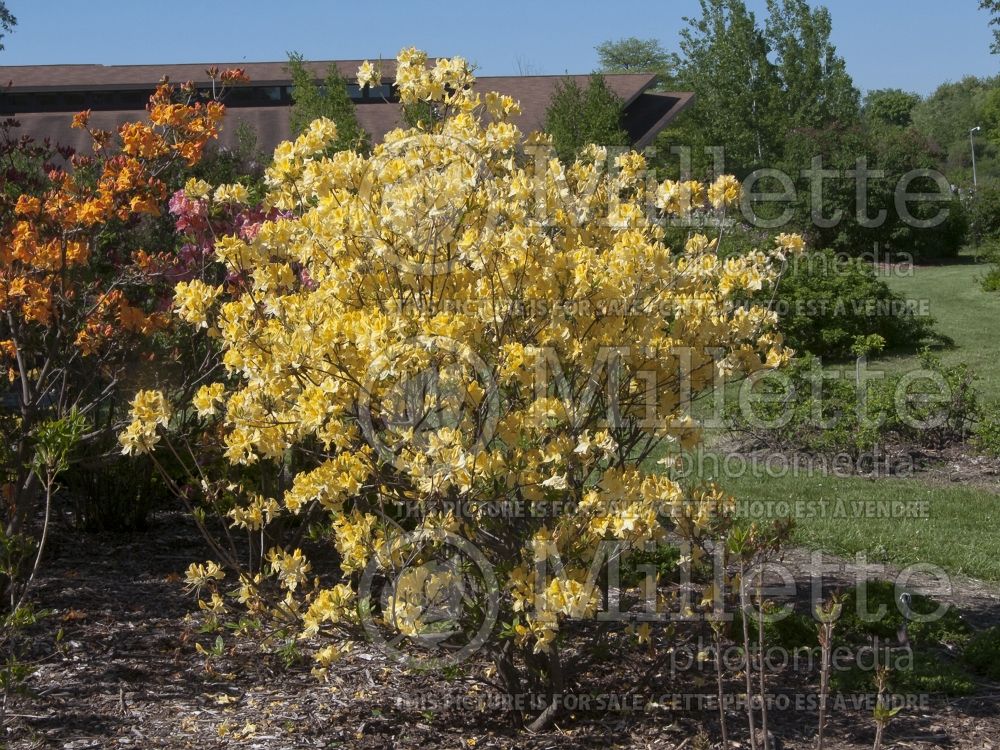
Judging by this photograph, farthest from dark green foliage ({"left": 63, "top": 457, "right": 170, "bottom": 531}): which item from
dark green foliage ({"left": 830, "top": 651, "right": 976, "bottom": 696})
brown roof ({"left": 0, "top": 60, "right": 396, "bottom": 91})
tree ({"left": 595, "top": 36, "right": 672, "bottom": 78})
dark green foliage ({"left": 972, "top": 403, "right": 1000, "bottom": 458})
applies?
tree ({"left": 595, "top": 36, "right": 672, "bottom": 78})

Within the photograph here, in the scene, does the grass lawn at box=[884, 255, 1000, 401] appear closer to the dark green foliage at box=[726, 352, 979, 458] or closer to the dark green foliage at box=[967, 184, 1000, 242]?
the dark green foliage at box=[726, 352, 979, 458]

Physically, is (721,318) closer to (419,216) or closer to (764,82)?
(419,216)

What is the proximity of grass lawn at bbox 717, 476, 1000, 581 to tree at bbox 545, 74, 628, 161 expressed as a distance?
8.59 metres

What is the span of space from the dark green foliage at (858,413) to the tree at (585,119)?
7.29 metres

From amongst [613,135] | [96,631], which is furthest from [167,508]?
[613,135]

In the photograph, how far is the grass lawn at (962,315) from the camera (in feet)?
38.0

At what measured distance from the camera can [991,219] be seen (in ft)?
93.0

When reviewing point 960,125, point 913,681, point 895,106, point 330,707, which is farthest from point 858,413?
point 895,106

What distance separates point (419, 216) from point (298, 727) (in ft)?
5.52

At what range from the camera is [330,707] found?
3.61 metres

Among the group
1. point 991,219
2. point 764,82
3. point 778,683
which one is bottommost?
point 778,683

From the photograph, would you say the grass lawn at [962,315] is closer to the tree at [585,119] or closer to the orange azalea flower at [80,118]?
the tree at [585,119]

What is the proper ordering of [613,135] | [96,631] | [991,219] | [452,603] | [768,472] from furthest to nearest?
[991,219] < [613,135] < [768,472] < [96,631] < [452,603]

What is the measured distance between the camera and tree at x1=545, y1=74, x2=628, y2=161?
15.7m
